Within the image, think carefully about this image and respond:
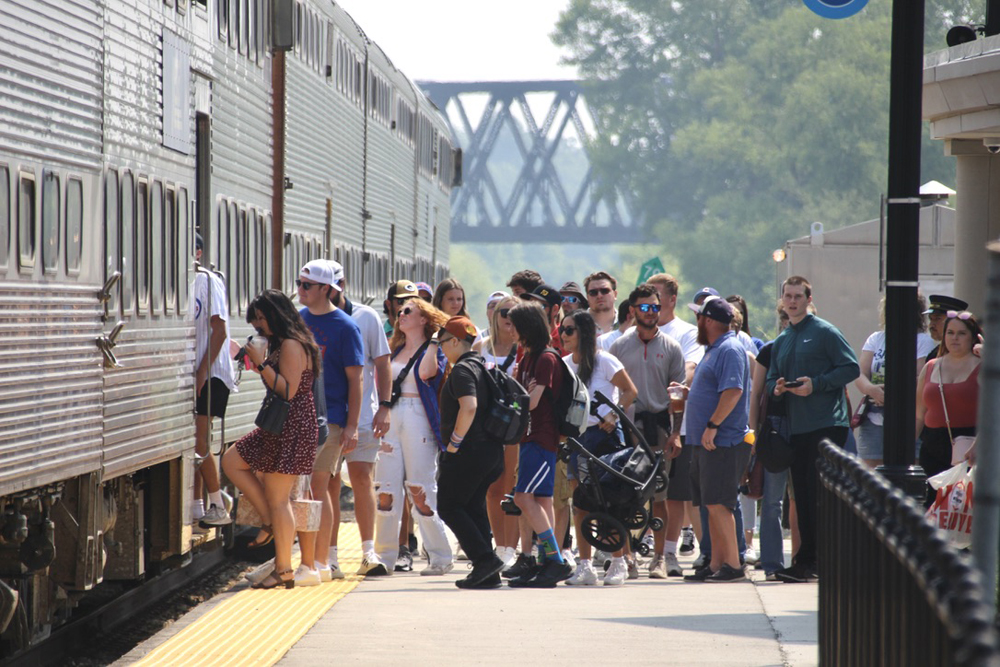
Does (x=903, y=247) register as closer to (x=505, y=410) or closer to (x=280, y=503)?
(x=505, y=410)

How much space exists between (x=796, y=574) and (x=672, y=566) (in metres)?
0.90

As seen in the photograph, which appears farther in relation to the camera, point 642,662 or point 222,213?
point 222,213

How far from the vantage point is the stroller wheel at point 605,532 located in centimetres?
1009

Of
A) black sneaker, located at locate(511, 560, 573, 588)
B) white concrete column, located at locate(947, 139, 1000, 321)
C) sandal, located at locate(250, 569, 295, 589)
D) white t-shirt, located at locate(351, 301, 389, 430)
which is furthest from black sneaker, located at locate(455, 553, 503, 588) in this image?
white concrete column, located at locate(947, 139, 1000, 321)

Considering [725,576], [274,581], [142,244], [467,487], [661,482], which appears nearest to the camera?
[142,244]

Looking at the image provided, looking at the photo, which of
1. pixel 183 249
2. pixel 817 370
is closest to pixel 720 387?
pixel 817 370

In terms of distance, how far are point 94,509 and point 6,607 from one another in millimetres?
1188

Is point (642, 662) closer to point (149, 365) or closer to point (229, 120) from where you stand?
point (149, 365)

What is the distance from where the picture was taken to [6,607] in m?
6.93

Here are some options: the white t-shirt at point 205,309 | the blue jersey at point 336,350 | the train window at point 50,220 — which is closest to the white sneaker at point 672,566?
the blue jersey at point 336,350

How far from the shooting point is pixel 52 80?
7.43 meters

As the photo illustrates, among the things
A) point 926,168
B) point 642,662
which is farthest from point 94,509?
point 926,168

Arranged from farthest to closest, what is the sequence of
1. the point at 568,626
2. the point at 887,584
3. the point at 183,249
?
the point at 183,249 → the point at 568,626 → the point at 887,584

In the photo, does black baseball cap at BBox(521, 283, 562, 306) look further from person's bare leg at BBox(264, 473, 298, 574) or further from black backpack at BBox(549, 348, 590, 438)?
person's bare leg at BBox(264, 473, 298, 574)
